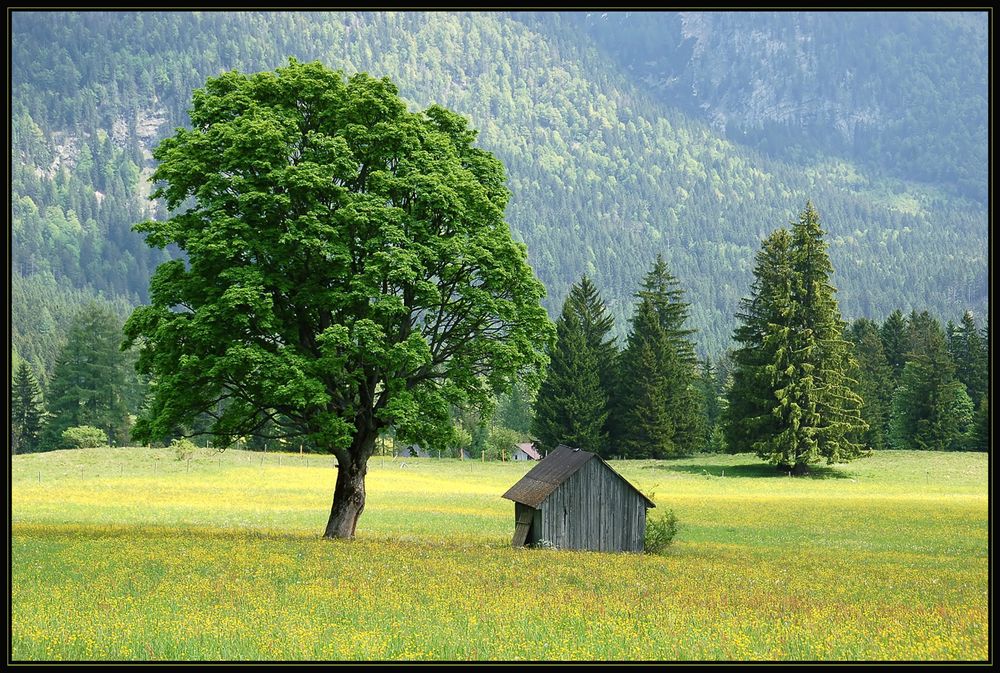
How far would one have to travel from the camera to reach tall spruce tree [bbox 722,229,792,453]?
80938 millimetres

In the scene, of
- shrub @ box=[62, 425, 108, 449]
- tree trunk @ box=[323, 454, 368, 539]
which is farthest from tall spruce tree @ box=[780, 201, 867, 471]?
shrub @ box=[62, 425, 108, 449]

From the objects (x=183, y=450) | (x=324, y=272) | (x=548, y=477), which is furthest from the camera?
(x=183, y=450)

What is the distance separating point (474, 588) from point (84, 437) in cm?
9561

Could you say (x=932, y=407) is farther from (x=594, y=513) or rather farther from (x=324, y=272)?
(x=324, y=272)

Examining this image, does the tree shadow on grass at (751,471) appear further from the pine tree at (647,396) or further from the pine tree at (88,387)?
the pine tree at (88,387)

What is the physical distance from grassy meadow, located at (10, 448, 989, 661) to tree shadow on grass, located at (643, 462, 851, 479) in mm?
25426

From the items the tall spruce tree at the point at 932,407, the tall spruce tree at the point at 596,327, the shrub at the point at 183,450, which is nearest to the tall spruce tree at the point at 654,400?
the tall spruce tree at the point at 596,327

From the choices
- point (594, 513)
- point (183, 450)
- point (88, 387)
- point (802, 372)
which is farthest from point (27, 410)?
point (594, 513)

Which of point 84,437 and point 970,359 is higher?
point 970,359

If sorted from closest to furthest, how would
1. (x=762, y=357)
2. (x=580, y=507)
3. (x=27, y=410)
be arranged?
1. (x=580, y=507)
2. (x=762, y=357)
3. (x=27, y=410)

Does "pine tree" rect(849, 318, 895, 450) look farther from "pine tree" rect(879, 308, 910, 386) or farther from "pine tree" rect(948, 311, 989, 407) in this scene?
"pine tree" rect(948, 311, 989, 407)

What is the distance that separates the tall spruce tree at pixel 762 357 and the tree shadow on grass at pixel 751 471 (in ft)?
6.25

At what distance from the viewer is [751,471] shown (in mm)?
84000
